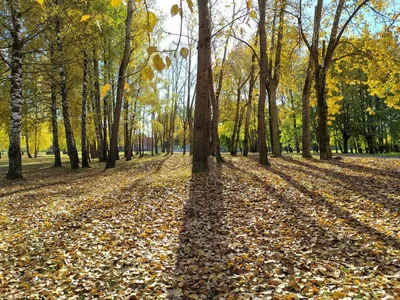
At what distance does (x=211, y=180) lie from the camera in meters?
9.80

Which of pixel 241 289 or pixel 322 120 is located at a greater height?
pixel 322 120

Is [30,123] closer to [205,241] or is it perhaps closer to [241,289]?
[205,241]

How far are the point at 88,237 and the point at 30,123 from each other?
1664 cm

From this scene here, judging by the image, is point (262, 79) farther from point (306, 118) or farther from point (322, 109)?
point (306, 118)

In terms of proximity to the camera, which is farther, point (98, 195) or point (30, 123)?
point (30, 123)

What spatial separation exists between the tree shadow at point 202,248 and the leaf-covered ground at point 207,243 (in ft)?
0.06

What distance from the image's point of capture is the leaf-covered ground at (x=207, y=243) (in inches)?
145

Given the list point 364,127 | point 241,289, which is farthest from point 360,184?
point 364,127

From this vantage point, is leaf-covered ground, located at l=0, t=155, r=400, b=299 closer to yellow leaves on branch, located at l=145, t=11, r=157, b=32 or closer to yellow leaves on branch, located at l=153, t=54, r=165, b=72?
yellow leaves on branch, located at l=153, t=54, r=165, b=72

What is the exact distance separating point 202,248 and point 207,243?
0.21 meters

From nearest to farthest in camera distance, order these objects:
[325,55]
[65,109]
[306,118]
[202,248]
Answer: [202,248]
[325,55]
[65,109]
[306,118]

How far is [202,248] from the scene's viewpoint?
4.91 metres

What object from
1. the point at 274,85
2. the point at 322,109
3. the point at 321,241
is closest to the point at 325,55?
the point at 322,109

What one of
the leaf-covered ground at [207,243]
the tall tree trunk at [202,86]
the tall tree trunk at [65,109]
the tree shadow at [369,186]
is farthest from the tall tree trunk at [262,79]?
the tall tree trunk at [65,109]
